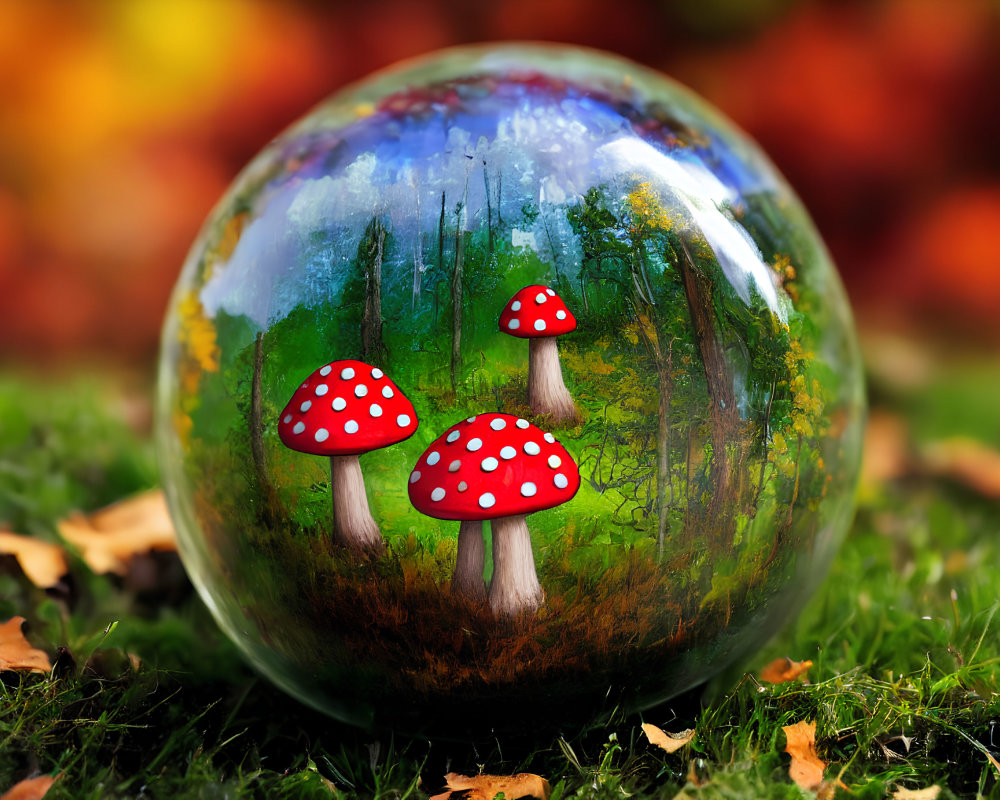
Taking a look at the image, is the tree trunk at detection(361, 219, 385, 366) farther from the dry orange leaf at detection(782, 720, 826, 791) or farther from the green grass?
the dry orange leaf at detection(782, 720, 826, 791)

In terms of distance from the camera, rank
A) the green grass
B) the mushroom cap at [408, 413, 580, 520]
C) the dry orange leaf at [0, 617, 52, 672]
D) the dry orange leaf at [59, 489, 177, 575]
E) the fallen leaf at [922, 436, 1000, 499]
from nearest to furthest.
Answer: the mushroom cap at [408, 413, 580, 520]
the green grass
the dry orange leaf at [0, 617, 52, 672]
the dry orange leaf at [59, 489, 177, 575]
the fallen leaf at [922, 436, 1000, 499]

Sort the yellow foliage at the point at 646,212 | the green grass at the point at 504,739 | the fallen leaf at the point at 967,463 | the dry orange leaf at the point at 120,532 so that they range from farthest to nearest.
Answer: the fallen leaf at the point at 967,463 < the dry orange leaf at the point at 120,532 < the green grass at the point at 504,739 < the yellow foliage at the point at 646,212

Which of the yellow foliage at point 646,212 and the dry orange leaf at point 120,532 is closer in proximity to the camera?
the yellow foliage at point 646,212

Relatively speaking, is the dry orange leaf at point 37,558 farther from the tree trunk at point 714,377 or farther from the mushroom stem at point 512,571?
the tree trunk at point 714,377

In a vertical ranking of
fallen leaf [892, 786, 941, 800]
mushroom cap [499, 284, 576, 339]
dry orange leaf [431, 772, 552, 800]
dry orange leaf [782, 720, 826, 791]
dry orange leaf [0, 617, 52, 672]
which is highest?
mushroom cap [499, 284, 576, 339]

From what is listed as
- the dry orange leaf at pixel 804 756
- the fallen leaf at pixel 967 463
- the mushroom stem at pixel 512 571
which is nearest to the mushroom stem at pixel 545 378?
the mushroom stem at pixel 512 571

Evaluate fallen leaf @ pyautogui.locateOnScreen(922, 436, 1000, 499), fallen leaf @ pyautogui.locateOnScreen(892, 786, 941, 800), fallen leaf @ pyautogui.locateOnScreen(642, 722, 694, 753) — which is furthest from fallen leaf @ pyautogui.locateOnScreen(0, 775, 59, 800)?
fallen leaf @ pyautogui.locateOnScreen(922, 436, 1000, 499)
